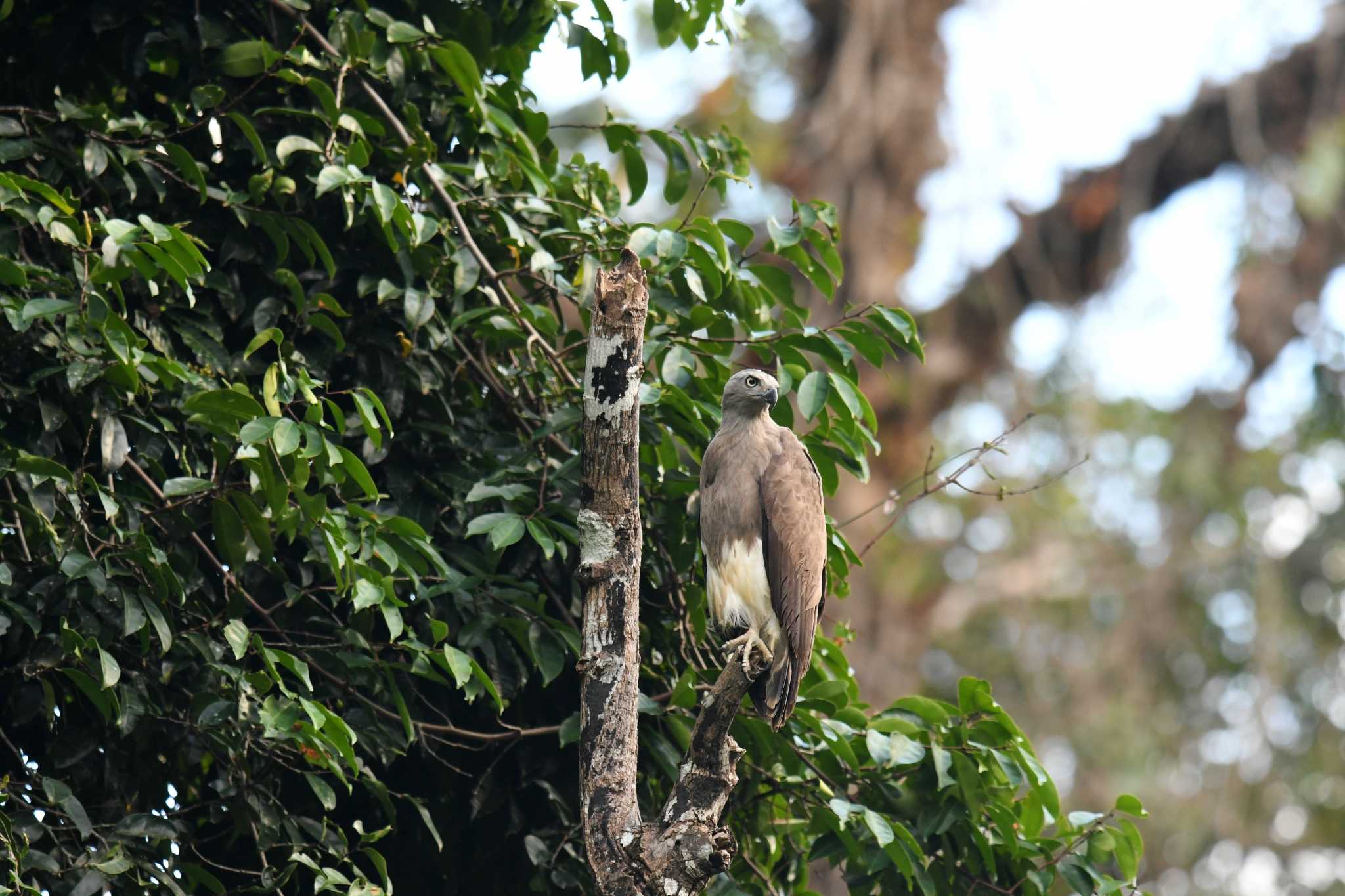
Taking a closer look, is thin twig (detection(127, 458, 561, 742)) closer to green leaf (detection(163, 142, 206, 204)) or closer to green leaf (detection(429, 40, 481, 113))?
green leaf (detection(163, 142, 206, 204))

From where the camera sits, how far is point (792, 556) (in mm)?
4508

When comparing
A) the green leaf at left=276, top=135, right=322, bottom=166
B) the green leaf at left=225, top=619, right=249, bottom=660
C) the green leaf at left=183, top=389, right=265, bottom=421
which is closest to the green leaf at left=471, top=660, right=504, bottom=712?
the green leaf at left=225, top=619, right=249, bottom=660

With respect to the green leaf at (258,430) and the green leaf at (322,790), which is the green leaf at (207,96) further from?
the green leaf at (322,790)

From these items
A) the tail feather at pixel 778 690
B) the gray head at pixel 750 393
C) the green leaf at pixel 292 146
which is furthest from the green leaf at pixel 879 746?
the green leaf at pixel 292 146

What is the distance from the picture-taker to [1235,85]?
487 inches

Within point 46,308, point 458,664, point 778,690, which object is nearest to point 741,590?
point 778,690

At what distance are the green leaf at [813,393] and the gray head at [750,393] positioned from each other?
18.1 inches

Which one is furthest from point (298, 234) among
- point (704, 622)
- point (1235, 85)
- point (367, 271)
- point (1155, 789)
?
point (1155, 789)

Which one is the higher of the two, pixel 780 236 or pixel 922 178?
pixel 922 178

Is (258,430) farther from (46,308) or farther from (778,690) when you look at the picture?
(778,690)

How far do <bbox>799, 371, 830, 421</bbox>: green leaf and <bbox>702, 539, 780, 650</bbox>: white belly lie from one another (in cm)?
54

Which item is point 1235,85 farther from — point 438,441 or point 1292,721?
point 438,441

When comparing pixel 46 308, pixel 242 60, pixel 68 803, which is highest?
pixel 242 60

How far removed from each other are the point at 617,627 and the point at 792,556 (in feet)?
3.53
